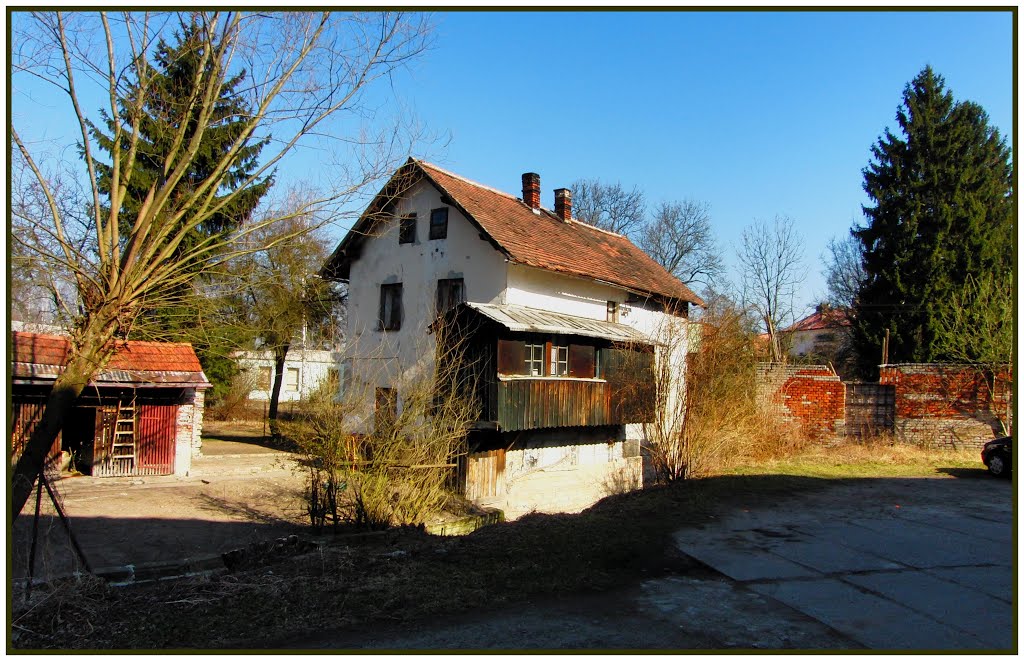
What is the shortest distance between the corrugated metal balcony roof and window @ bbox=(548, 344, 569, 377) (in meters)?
0.64

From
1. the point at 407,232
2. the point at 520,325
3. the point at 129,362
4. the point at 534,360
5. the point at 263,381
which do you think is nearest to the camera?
the point at 520,325

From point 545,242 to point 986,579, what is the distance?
15478 mm

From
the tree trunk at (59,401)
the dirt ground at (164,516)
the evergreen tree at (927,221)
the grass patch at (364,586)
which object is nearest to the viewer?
the grass patch at (364,586)

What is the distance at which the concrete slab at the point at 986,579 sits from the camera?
295 inches

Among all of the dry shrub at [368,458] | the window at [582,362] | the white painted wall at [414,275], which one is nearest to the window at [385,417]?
the dry shrub at [368,458]

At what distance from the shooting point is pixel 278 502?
15.2 meters

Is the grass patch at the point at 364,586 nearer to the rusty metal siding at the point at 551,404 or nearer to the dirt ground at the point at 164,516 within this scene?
the dirt ground at the point at 164,516

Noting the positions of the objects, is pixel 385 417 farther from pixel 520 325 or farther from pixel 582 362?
pixel 582 362

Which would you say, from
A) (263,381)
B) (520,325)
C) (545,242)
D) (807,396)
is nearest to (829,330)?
(807,396)

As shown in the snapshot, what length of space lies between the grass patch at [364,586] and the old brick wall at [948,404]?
1383 cm

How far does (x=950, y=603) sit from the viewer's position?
23.3ft

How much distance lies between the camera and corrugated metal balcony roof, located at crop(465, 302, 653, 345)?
17078 millimetres

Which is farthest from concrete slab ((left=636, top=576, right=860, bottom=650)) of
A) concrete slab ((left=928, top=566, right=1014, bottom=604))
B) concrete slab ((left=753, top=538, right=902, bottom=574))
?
concrete slab ((left=928, top=566, right=1014, bottom=604))

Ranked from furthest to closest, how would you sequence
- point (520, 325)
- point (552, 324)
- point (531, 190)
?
point (531, 190) → point (552, 324) → point (520, 325)
